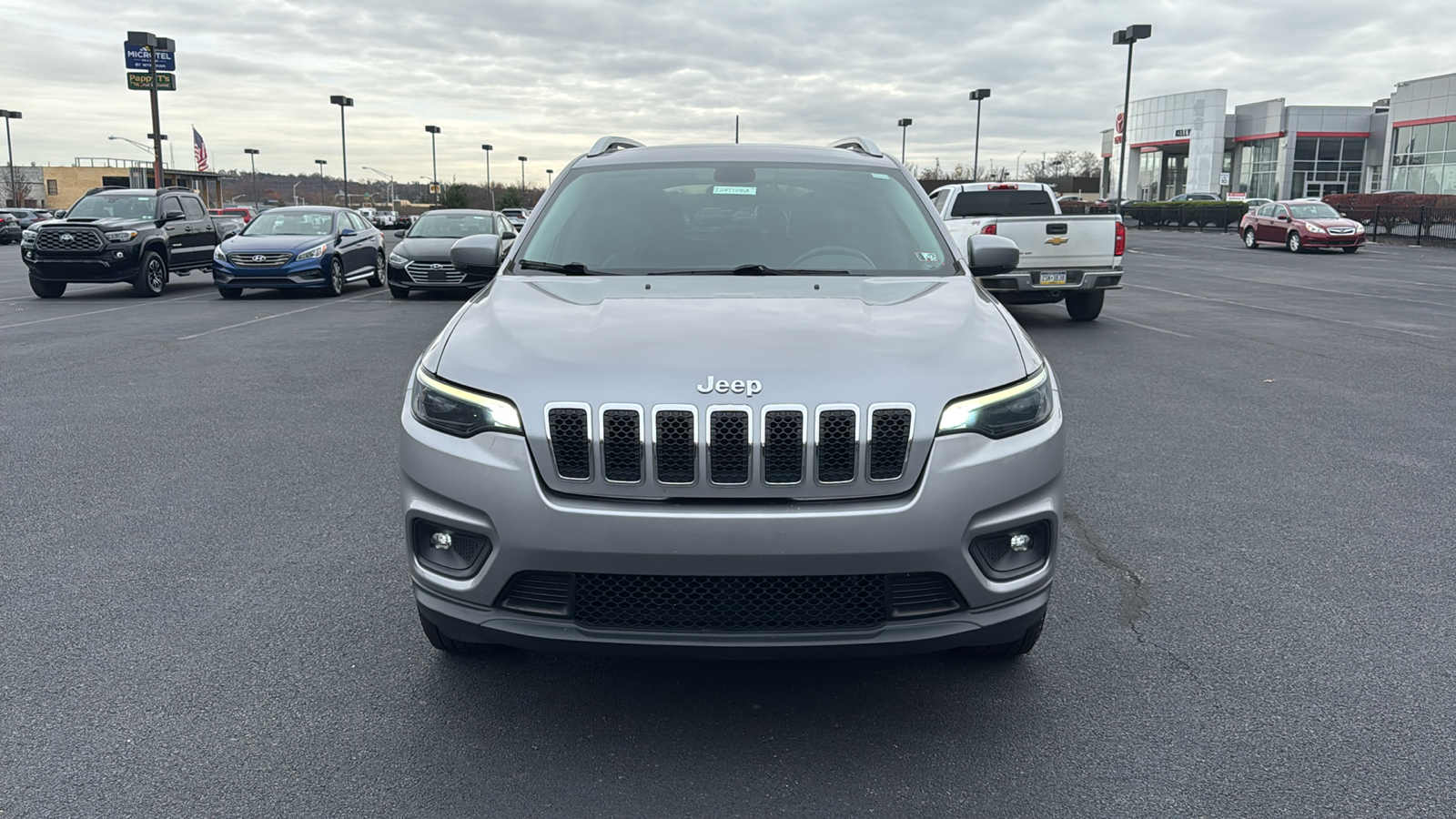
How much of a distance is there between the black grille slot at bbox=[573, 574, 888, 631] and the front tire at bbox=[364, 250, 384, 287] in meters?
19.5

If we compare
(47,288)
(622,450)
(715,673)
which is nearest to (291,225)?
(47,288)

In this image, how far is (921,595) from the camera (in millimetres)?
2857

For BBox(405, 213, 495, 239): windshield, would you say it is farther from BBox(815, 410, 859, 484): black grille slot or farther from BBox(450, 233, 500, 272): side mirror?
BBox(815, 410, 859, 484): black grille slot

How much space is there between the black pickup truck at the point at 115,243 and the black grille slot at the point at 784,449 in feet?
60.6

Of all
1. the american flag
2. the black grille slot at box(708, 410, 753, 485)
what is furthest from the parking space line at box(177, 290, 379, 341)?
the american flag

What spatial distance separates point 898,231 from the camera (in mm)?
4352

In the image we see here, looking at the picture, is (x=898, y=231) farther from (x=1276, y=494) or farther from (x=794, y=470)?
(x=1276, y=494)

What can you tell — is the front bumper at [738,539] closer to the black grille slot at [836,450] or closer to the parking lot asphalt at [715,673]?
the black grille slot at [836,450]

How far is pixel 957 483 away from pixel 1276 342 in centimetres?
1104

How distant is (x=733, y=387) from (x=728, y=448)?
6.6 inches

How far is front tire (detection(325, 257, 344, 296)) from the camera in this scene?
18.7 meters

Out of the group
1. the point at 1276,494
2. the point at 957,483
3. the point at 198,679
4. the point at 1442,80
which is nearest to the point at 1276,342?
the point at 1276,494

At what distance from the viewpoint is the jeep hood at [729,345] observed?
2.84 m

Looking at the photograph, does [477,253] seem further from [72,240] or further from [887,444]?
[72,240]
